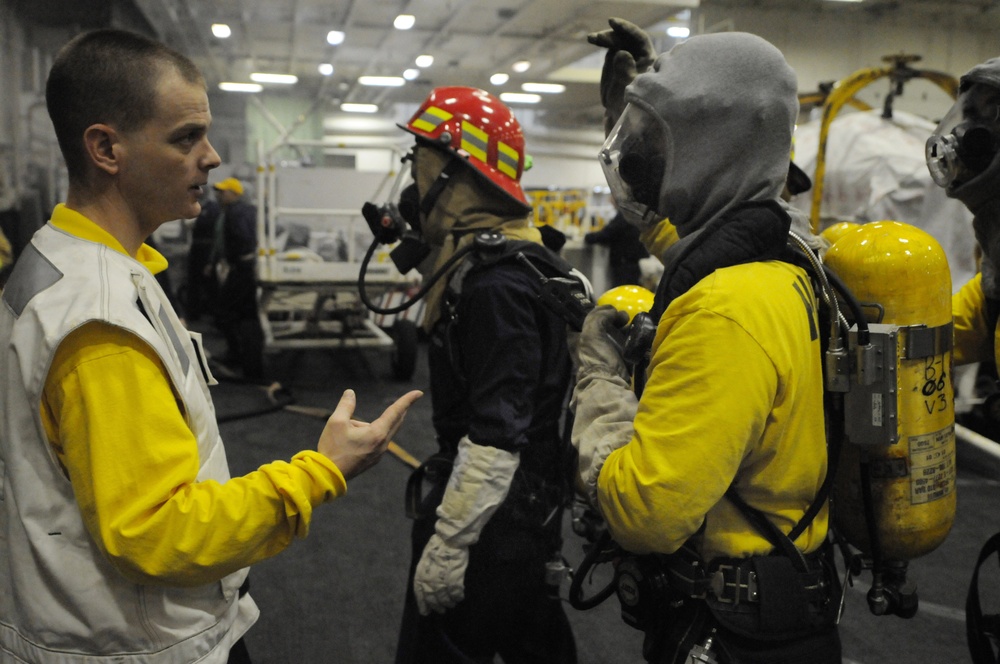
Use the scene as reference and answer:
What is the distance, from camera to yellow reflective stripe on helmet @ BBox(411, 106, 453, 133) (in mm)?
2275

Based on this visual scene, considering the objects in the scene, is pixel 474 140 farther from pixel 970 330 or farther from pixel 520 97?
pixel 520 97

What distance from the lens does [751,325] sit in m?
1.22

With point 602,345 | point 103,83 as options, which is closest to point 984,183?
point 602,345

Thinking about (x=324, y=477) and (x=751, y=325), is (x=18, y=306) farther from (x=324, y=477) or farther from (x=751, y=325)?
(x=751, y=325)

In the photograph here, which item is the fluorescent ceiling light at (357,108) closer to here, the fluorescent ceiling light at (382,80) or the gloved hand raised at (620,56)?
the fluorescent ceiling light at (382,80)

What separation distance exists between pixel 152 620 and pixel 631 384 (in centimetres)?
94

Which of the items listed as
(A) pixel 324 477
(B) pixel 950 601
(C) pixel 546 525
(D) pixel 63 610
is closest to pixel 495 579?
(C) pixel 546 525

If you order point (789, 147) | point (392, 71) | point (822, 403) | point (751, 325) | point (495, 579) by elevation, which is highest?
point (392, 71)

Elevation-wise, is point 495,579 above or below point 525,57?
below

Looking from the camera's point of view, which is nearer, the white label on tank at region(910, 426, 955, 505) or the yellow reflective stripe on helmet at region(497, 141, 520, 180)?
the white label on tank at region(910, 426, 955, 505)

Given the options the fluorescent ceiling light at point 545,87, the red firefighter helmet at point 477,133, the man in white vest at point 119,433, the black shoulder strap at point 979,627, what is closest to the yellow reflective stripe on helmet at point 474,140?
the red firefighter helmet at point 477,133

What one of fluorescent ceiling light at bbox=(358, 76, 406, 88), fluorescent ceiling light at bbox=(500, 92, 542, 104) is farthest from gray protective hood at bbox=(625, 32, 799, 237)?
fluorescent ceiling light at bbox=(500, 92, 542, 104)

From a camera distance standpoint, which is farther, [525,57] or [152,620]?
[525,57]

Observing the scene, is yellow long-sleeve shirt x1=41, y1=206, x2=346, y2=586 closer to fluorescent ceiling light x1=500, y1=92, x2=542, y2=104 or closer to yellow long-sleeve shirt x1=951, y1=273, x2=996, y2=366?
yellow long-sleeve shirt x1=951, y1=273, x2=996, y2=366
